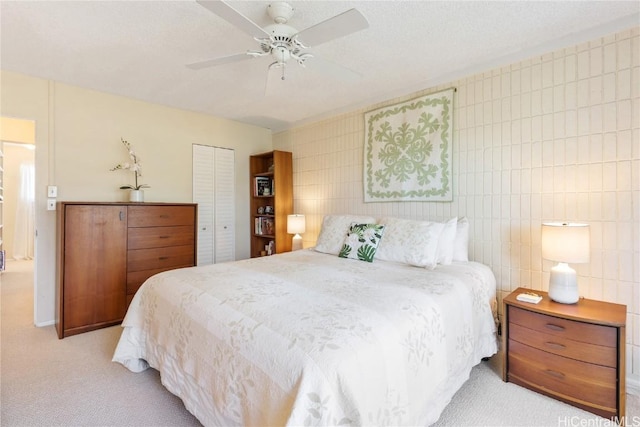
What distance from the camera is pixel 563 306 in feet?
5.82

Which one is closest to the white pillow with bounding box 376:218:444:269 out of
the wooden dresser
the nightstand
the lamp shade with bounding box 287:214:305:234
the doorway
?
the nightstand

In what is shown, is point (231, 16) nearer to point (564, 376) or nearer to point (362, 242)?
point (362, 242)

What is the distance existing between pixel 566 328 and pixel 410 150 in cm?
187

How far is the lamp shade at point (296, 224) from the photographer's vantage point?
3756 millimetres

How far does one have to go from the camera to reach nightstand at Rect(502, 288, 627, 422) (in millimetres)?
1540

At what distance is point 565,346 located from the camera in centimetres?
167

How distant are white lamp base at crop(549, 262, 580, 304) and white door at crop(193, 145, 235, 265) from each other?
3666 mm

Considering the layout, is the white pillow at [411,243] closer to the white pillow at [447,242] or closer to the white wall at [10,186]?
the white pillow at [447,242]

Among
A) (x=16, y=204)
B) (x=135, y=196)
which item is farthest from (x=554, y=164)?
(x=16, y=204)

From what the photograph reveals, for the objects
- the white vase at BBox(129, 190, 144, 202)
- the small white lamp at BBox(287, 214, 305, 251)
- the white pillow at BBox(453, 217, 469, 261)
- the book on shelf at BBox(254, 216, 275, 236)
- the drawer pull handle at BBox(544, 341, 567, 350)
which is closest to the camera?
the drawer pull handle at BBox(544, 341, 567, 350)

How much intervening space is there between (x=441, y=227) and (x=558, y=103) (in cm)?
121

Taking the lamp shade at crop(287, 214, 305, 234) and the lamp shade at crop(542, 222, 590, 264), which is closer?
the lamp shade at crop(542, 222, 590, 264)

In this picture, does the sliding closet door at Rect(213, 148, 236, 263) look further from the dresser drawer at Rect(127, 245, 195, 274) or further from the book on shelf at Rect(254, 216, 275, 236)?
the dresser drawer at Rect(127, 245, 195, 274)

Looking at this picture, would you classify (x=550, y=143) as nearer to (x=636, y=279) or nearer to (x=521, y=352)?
(x=636, y=279)
